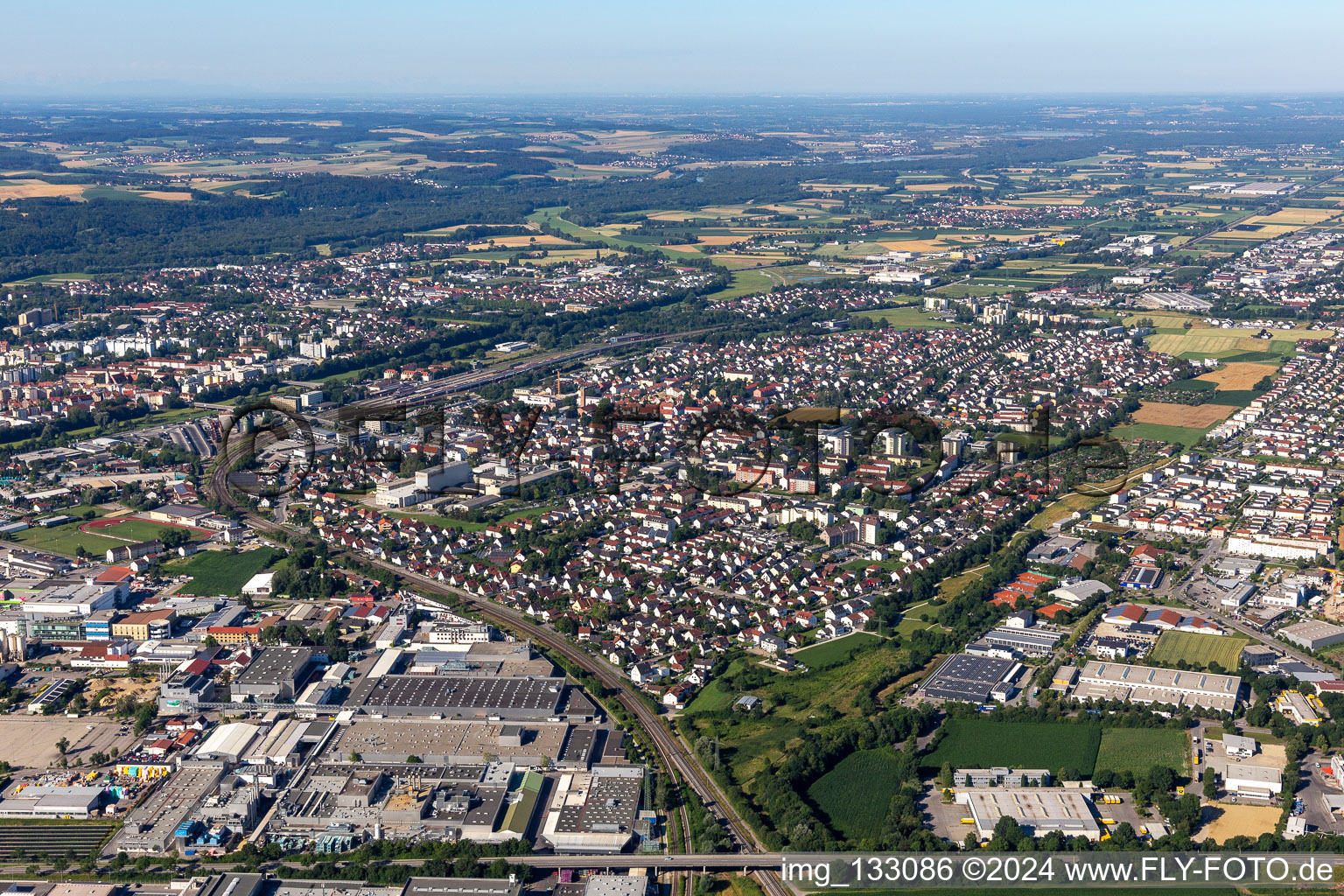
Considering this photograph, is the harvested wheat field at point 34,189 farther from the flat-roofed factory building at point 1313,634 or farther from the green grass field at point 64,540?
the flat-roofed factory building at point 1313,634

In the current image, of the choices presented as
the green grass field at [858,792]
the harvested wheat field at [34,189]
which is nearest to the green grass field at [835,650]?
the green grass field at [858,792]

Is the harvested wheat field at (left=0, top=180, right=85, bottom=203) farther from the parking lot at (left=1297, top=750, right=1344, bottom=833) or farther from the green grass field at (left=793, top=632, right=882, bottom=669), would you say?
the parking lot at (left=1297, top=750, right=1344, bottom=833)

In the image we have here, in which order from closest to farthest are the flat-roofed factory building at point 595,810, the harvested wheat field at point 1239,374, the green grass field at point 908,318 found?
the flat-roofed factory building at point 595,810
the harvested wheat field at point 1239,374
the green grass field at point 908,318

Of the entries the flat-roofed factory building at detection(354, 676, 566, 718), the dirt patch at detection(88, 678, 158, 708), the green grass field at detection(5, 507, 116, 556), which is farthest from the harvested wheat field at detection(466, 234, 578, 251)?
the flat-roofed factory building at detection(354, 676, 566, 718)

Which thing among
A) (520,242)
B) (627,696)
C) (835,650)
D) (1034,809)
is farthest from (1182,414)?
(520,242)

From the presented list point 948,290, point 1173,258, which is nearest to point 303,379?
point 948,290
